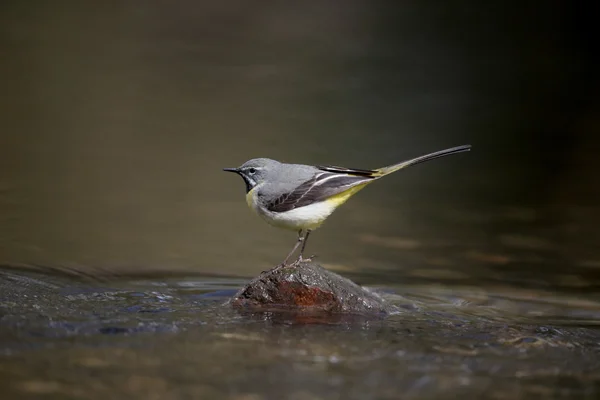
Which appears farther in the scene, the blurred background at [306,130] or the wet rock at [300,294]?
the blurred background at [306,130]

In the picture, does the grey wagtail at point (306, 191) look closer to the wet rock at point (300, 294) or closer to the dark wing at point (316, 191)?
the dark wing at point (316, 191)

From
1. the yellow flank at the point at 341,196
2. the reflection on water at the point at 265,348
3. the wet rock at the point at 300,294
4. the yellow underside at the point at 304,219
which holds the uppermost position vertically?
the yellow flank at the point at 341,196

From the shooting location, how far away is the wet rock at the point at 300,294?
6.86m

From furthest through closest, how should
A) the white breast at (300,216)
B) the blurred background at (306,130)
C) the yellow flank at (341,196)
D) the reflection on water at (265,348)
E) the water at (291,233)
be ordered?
the blurred background at (306,130)
the yellow flank at (341,196)
the white breast at (300,216)
the water at (291,233)
the reflection on water at (265,348)

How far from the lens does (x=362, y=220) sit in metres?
10.3

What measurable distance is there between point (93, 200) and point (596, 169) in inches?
267

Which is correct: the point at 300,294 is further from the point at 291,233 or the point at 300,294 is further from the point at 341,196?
the point at 291,233

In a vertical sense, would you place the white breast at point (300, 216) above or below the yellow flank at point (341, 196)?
below

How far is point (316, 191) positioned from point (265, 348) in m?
1.50

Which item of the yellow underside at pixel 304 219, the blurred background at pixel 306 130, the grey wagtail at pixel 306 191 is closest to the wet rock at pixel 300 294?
the grey wagtail at pixel 306 191

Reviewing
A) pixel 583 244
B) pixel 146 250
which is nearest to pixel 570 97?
pixel 583 244

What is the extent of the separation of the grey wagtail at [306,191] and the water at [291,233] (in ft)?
2.58

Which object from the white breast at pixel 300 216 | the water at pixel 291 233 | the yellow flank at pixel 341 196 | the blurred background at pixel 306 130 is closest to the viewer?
the water at pixel 291 233

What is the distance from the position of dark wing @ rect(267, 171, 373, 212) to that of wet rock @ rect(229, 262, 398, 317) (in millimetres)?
468
